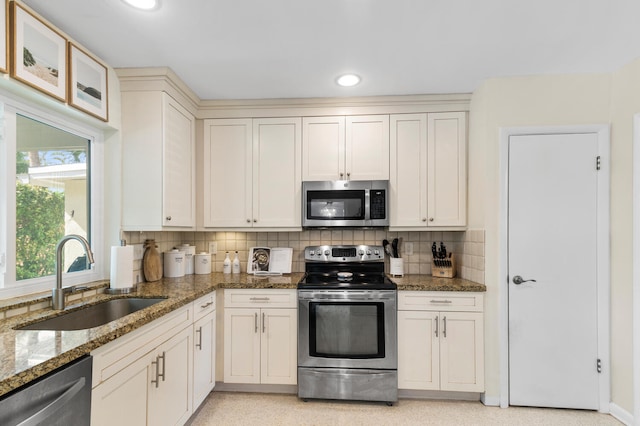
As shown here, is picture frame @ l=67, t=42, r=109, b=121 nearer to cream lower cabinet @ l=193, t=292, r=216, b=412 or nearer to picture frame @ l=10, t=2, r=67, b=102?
picture frame @ l=10, t=2, r=67, b=102

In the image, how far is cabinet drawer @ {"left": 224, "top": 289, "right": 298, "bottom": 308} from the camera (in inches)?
104

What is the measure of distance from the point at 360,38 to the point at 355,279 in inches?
70.8

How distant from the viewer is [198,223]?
9.91 ft

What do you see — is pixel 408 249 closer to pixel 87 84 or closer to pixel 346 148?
pixel 346 148

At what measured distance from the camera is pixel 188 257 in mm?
3045

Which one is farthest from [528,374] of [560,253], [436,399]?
[560,253]

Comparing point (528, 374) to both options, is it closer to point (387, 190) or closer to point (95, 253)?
point (387, 190)

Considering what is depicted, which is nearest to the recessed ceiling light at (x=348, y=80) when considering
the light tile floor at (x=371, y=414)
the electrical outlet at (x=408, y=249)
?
the electrical outlet at (x=408, y=249)

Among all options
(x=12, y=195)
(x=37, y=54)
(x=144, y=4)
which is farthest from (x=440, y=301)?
(x=37, y=54)

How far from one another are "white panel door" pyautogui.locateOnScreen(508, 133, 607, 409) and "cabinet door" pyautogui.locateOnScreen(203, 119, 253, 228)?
2.15 meters

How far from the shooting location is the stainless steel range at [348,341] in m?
2.52

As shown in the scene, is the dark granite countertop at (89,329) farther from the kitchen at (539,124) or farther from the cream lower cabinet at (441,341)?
the kitchen at (539,124)

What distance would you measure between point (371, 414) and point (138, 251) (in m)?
2.12

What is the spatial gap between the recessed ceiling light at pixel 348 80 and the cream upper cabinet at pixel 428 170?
511mm
